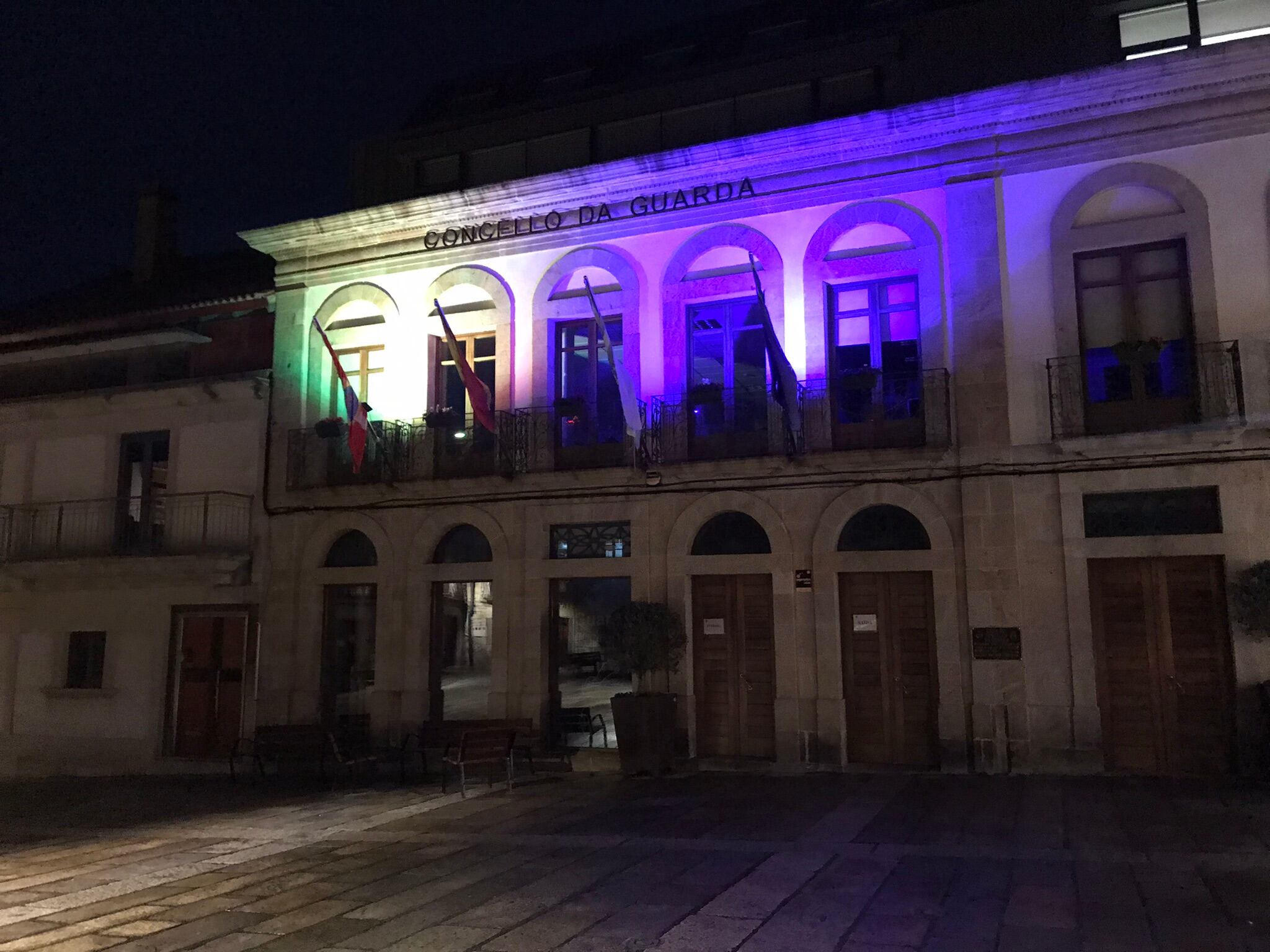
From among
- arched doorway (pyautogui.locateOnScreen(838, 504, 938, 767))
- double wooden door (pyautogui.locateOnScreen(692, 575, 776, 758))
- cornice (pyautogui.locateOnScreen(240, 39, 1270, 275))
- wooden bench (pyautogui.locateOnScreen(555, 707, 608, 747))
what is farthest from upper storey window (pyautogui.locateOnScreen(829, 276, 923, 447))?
wooden bench (pyautogui.locateOnScreen(555, 707, 608, 747))

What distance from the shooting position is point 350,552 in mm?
16922

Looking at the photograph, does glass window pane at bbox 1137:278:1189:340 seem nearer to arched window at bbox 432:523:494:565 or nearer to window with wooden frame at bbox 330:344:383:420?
arched window at bbox 432:523:494:565

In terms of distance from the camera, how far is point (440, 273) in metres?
16.8

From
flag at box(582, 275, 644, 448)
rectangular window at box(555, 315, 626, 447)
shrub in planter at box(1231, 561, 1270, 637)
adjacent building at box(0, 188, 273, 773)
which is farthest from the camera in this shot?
adjacent building at box(0, 188, 273, 773)

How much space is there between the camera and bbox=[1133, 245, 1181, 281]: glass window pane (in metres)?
12.7

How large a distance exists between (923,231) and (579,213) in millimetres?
5235

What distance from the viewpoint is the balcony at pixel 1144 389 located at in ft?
39.0

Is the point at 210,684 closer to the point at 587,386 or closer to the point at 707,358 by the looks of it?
the point at 587,386

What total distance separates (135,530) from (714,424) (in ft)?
35.3

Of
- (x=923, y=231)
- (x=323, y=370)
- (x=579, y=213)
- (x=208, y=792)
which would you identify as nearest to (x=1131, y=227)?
(x=923, y=231)

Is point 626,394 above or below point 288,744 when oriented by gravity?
above

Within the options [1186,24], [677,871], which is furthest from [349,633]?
[1186,24]

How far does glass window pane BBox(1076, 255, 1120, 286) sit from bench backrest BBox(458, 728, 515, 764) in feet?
30.8

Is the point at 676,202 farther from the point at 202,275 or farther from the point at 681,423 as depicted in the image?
the point at 202,275
